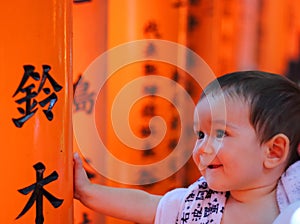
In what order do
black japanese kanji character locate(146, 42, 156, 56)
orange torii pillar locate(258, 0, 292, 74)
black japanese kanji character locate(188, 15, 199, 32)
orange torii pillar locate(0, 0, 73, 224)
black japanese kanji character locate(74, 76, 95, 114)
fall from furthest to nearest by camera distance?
1. orange torii pillar locate(258, 0, 292, 74)
2. black japanese kanji character locate(188, 15, 199, 32)
3. black japanese kanji character locate(146, 42, 156, 56)
4. black japanese kanji character locate(74, 76, 95, 114)
5. orange torii pillar locate(0, 0, 73, 224)

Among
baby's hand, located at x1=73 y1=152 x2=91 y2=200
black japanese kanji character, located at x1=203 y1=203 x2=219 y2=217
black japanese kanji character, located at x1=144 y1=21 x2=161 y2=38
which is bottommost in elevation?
black japanese kanji character, located at x1=203 y1=203 x2=219 y2=217

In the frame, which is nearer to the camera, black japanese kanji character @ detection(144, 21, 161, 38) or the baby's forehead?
the baby's forehead

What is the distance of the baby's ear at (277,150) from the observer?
2.53ft

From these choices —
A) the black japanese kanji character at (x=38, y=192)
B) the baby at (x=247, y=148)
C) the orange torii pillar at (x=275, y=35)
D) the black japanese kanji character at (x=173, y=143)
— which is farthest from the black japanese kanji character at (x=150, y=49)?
the orange torii pillar at (x=275, y=35)

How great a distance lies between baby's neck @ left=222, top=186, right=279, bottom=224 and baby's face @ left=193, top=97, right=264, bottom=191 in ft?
0.09

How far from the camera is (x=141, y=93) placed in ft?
3.75

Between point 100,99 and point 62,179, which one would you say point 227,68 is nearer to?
point 100,99

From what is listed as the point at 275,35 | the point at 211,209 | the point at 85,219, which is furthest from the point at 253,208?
the point at 275,35

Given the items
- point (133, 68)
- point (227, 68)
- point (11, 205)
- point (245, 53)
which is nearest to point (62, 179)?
point (11, 205)

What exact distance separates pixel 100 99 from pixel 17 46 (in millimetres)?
413

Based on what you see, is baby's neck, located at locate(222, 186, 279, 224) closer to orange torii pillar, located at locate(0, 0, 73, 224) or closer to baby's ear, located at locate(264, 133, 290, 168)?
baby's ear, located at locate(264, 133, 290, 168)

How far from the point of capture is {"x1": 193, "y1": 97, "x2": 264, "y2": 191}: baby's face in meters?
0.77

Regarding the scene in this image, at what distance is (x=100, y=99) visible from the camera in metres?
1.09

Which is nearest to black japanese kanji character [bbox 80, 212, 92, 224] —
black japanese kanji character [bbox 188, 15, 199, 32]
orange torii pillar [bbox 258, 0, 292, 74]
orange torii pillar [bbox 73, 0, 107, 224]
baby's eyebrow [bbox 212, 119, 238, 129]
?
orange torii pillar [bbox 73, 0, 107, 224]
